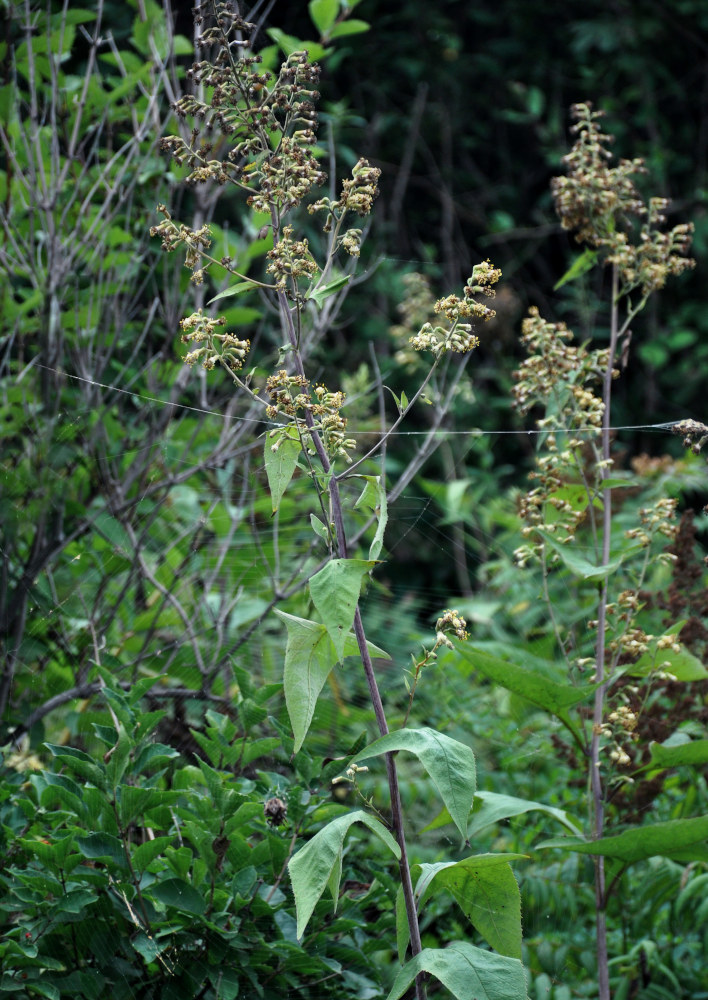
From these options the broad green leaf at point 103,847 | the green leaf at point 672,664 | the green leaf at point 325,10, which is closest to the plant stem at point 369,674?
the broad green leaf at point 103,847

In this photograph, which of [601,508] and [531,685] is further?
[601,508]

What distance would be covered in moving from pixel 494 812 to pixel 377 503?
0.49m

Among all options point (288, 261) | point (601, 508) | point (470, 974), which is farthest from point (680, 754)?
point (288, 261)

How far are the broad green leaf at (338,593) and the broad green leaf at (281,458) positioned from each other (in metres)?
Answer: 0.12

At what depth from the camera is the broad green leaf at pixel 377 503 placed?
1058 millimetres

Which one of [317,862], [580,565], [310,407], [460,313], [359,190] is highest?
[359,190]

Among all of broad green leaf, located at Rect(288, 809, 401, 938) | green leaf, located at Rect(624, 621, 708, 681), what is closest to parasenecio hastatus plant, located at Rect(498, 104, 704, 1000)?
green leaf, located at Rect(624, 621, 708, 681)

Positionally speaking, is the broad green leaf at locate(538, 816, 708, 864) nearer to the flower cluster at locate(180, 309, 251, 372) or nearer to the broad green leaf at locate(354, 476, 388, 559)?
the broad green leaf at locate(354, 476, 388, 559)

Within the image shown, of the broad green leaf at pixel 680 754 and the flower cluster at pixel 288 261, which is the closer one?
the flower cluster at pixel 288 261

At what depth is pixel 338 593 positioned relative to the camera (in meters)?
0.98

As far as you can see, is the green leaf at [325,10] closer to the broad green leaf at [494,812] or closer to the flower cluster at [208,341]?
the flower cluster at [208,341]

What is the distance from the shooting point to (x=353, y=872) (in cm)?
151

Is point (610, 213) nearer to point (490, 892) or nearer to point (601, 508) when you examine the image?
point (601, 508)

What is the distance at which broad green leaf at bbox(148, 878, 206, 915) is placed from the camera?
122 centimetres
